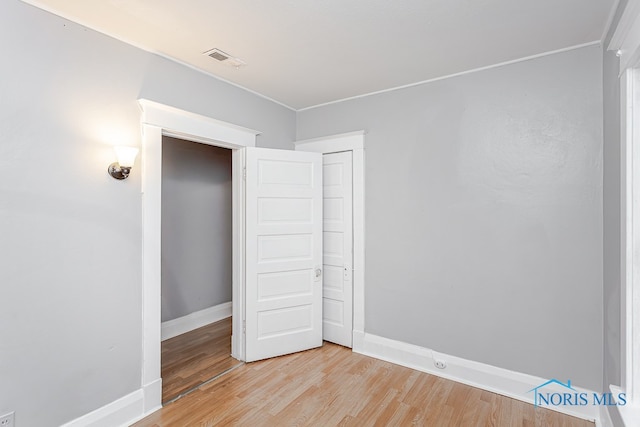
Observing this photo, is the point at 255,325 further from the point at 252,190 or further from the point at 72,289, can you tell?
the point at 72,289

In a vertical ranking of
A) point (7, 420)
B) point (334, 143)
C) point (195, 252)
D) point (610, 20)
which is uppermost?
point (610, 20)

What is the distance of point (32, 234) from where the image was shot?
→ 5.69 ft

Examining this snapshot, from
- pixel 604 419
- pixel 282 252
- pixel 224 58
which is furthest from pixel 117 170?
pixel 604 419

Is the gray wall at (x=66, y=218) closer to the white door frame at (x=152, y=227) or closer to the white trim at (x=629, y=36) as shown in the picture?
the white door frame at (x=152, y=227)

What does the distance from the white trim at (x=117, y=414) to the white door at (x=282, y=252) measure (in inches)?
38.4

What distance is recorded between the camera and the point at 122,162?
204cm

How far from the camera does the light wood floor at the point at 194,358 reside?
8.59 ft

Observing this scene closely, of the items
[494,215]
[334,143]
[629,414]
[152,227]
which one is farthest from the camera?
[334,143]

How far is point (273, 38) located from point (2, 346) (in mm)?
2390

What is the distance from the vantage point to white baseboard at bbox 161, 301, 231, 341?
361cm

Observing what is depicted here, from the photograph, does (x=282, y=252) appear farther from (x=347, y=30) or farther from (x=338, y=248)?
(x=347, y=30)

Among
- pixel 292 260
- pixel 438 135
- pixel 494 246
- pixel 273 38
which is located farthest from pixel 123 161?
pixel 494 246

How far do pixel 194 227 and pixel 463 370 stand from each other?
3330mm

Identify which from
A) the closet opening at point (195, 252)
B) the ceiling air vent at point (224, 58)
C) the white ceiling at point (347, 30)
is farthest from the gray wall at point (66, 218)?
the closet opening at point (195, 252)
